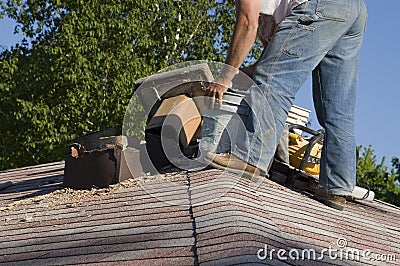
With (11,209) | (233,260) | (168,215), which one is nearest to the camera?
(233,260)

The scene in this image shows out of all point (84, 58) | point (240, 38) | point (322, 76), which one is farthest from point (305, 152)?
point (84, 58)

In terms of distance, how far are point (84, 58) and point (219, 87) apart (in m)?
18.3

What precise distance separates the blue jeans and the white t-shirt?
0.18ft

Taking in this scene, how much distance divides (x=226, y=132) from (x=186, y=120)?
0.48m

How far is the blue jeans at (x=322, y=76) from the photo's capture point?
433cm

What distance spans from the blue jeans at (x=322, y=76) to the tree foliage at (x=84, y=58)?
17.8m

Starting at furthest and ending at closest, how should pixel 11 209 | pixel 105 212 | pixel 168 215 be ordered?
1. pixel 11 209
2. pixel 105 212
3. pixel 168 215

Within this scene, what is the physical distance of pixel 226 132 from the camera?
4.55 metres

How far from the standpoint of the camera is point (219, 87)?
→ 4465 millimetres

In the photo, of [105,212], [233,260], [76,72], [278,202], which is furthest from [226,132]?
[76,72]

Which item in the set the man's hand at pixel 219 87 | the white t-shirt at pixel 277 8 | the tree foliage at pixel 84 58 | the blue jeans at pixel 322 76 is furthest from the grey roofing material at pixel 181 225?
the tree foliage at pixel 84 58

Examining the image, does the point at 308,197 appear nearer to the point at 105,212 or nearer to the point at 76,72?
the point at 105,212

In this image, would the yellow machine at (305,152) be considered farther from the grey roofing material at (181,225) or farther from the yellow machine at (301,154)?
the grey roofing material at (181,225)

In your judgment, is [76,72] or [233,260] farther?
[76,72]
